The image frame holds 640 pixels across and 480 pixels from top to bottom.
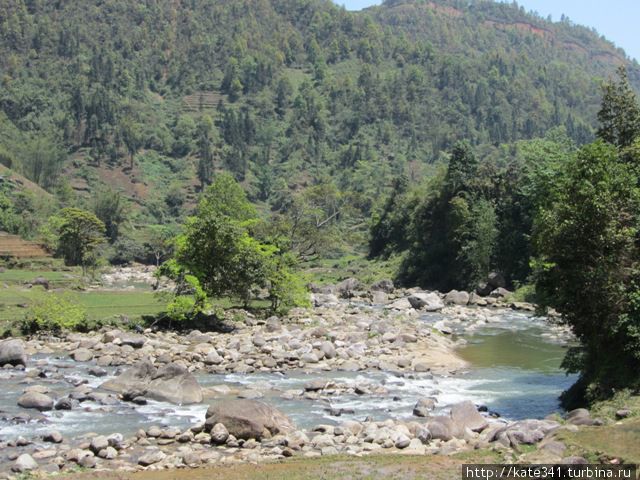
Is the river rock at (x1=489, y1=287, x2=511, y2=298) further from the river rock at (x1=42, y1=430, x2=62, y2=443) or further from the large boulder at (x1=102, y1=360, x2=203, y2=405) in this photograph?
the river rock at (x1=42, y1=430, x2=62, y2=443)

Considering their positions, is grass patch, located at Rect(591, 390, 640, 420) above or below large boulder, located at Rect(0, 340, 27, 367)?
above

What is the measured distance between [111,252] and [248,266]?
2861 inches

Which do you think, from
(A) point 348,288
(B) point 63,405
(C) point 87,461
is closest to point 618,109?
(A) point 348,288

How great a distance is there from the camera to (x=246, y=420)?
19.8m

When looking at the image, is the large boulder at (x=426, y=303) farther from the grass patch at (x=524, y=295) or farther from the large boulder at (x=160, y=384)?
the large boulder at (x=160, y=384)

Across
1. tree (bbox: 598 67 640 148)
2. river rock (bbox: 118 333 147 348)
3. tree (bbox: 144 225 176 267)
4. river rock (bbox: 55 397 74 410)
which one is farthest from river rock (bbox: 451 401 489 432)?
tree (bbox: 144 225 176 267)

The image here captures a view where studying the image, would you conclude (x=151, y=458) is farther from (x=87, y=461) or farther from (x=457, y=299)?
(x=457, y=299)

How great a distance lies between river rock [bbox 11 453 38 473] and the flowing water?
8.95 feet

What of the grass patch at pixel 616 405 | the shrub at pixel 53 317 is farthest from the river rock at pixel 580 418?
the shrub at pixel 53 317

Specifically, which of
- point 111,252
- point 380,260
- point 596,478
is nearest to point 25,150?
point 111,252

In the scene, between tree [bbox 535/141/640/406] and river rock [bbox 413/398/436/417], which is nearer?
tree [bbox 535/141/640/406]

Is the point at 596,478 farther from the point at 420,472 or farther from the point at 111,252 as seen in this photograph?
the point at 111,252

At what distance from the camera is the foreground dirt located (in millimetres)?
15906

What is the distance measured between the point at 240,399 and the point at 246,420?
2.84 metres
